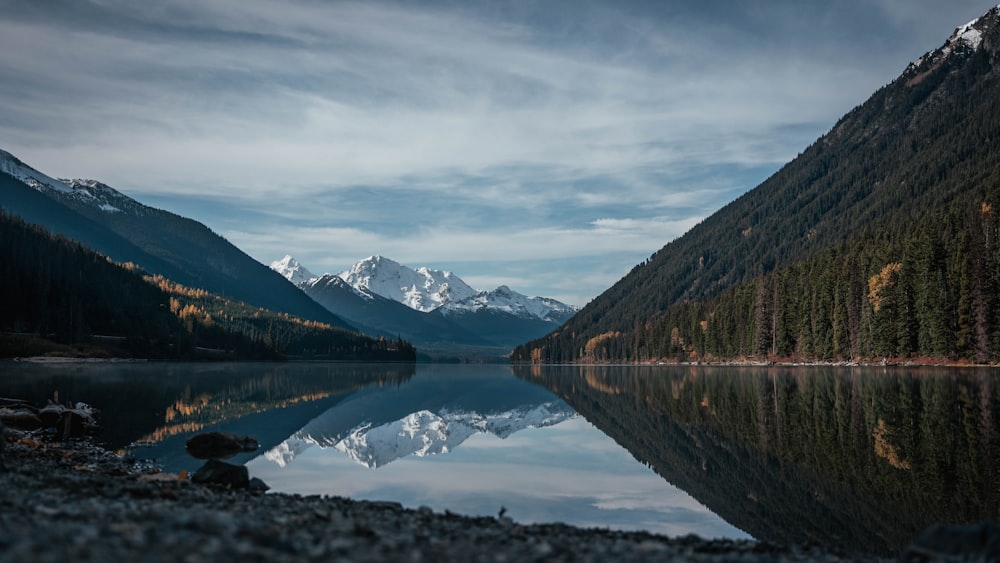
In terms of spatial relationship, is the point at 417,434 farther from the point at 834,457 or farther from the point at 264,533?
the point at 264,533

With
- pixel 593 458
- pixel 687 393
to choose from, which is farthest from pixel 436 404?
pixel 593 458

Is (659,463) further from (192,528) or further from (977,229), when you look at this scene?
(977,229)

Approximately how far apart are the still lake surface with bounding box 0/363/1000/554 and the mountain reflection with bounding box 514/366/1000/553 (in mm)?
92

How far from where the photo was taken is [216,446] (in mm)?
31281

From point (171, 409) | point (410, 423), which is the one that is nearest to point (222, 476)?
point (410, 423)

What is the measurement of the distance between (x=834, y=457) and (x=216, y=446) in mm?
27780

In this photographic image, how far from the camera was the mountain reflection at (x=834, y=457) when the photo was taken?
1758 cm

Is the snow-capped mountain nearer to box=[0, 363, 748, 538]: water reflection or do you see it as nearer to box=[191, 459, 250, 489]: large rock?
box=[0, 363, 748, 538]: water reflection

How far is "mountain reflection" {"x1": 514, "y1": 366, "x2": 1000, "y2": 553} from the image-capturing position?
1758cm

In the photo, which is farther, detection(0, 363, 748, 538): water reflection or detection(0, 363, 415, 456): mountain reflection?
detection(0, 363, 415, 456): mountain reflection

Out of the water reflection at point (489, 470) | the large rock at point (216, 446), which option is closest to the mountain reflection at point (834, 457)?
the water reflection at point (489, 470)

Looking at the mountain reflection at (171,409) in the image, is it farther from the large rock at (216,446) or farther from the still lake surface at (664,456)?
the large rock at (216,446)

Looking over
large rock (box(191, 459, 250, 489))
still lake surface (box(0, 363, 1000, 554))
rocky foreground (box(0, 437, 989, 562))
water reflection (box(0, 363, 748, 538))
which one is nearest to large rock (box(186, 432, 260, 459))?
still lake surface (box(0, 363, 1000, 554))

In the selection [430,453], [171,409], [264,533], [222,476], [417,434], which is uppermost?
[264,533]
